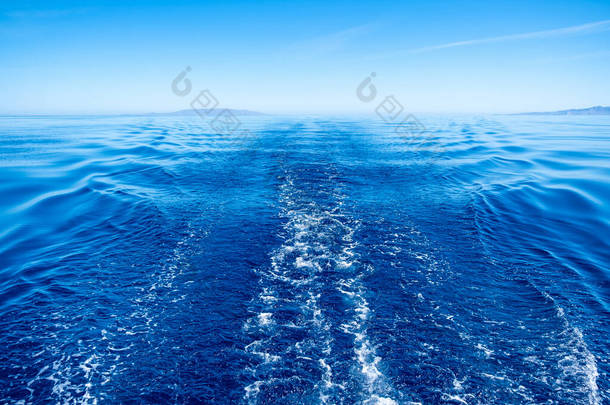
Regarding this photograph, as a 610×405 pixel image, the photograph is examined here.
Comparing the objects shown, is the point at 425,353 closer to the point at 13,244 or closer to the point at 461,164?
the point at 13,244

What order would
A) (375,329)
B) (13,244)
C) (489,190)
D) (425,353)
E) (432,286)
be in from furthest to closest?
(489,190), (13,244), (432,286), (375,329), (425,353)

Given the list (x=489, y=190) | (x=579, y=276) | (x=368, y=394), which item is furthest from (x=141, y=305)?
Result: (x=489, y=190)

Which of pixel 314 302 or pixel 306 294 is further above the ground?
pixel 306 294

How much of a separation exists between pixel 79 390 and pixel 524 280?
2346 centimetres

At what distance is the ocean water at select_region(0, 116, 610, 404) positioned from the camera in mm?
11180

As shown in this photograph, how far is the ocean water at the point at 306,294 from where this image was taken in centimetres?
1118

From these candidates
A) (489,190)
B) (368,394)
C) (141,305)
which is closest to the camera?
(368,394)

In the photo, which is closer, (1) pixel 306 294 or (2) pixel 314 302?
(2) pixel 314 302

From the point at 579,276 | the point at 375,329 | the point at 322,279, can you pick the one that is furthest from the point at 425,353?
the point at 579,276

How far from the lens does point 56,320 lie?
46.1 feet

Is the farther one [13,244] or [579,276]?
[13,244]

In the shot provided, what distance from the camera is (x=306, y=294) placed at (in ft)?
52.4

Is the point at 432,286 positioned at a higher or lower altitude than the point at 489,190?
lower

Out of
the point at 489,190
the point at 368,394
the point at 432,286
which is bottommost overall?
the point at 368,394
